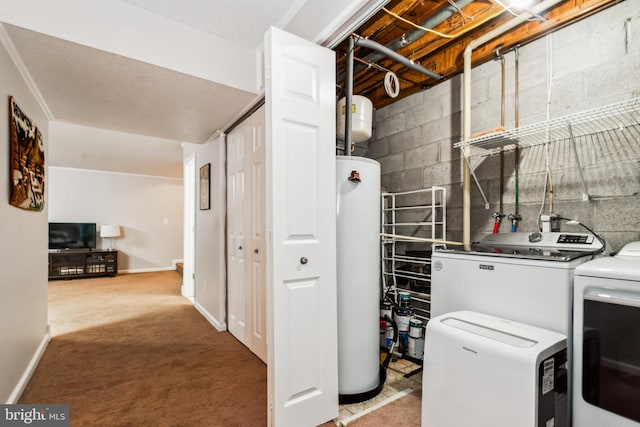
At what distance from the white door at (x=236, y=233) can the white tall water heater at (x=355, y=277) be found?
3.98ft

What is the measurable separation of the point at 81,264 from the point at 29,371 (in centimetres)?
458

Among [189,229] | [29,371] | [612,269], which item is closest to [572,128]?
[612,269]

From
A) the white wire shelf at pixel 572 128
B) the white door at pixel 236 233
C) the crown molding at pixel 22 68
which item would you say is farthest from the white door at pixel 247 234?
the white wire shelf at pixel 572 128

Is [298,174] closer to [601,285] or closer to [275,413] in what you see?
[275,413]

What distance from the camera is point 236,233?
288 cm

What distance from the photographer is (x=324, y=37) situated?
1.66 metres

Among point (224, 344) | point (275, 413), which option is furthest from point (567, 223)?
point (224, 344)

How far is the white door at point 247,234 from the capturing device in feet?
7.88

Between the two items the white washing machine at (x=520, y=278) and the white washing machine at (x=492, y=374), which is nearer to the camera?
the white washing machine at (x=492, y=374)

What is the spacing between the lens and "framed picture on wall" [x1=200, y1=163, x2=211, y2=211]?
3.44 metres

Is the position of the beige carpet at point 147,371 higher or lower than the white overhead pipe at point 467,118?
lower

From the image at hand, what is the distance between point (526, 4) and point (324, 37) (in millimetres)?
1085

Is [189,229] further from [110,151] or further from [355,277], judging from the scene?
[355,277]

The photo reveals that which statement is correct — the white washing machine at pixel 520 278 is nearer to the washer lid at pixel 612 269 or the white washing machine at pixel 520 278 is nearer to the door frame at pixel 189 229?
the washer lid at pixel 612 269
